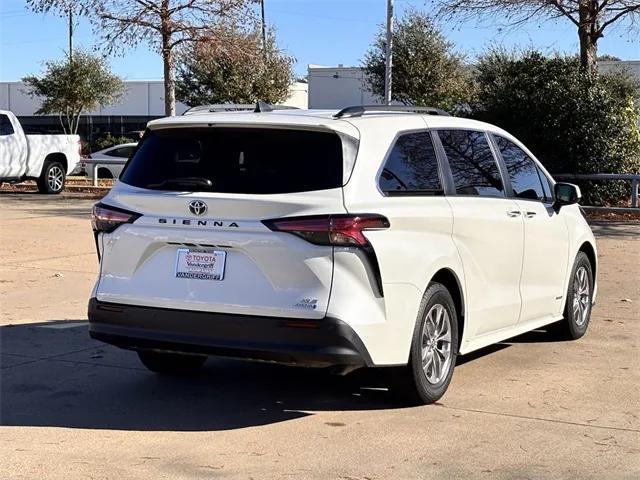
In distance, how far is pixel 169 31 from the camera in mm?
25359

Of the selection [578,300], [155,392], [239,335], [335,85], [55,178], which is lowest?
[155,392]

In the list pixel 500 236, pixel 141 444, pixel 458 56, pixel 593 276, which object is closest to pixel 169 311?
pixel 141 444

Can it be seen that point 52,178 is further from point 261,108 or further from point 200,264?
point 200,264

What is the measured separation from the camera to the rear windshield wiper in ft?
19.2

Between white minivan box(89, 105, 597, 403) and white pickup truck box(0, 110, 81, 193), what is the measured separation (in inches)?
685

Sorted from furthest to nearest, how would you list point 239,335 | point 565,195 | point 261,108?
point 565,195 < point 261,108 < point 239,335

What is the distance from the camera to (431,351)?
6.26 metres

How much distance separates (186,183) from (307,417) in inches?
63.7

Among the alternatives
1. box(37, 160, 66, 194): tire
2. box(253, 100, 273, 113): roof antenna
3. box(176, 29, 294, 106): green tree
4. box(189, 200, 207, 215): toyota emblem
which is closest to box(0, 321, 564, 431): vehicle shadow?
box(189, 200, 207, 215): toyota emblem

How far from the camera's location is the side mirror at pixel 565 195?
809 centimetres

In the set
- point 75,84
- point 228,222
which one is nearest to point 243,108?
point 228,222

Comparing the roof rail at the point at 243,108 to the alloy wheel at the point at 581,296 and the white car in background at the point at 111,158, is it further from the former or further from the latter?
the white car in background at the point at 111,158

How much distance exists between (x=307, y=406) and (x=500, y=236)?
1.93 m

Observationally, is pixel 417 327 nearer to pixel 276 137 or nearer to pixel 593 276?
pixel 276 137
